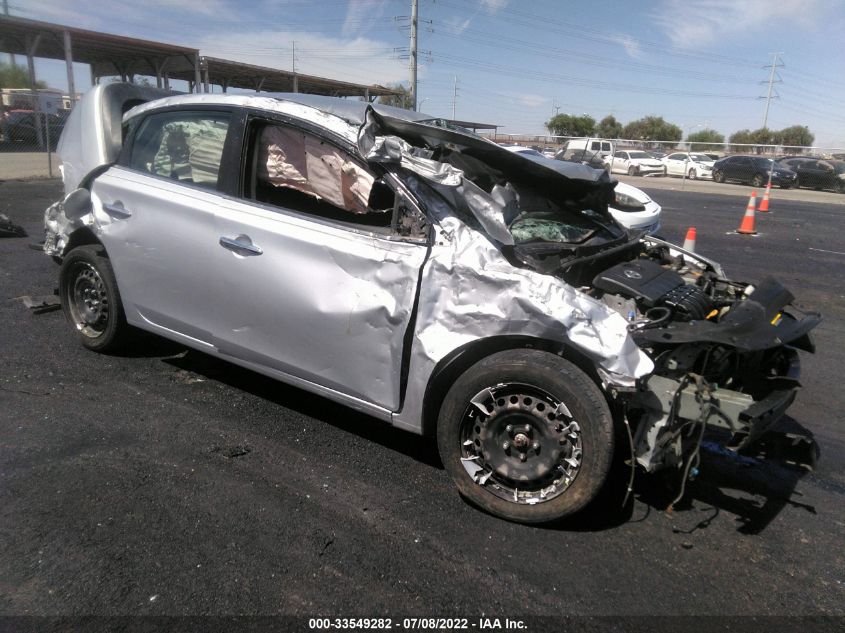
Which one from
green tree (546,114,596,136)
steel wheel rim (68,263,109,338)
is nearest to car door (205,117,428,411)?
steel wheel rim (68,263,109,338)

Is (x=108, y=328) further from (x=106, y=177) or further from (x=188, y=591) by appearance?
(x=188, y=591)

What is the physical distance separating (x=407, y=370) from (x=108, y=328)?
2643mm

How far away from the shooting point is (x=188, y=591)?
2508mm

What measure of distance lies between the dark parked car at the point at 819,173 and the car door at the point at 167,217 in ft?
94.9

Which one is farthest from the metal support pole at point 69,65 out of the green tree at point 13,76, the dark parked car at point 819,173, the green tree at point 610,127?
the green tree at point 610,127

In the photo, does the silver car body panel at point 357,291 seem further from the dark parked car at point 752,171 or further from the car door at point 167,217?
the dark parked car at point 752,171

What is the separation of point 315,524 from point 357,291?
3.75 feet

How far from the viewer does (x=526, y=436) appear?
2961 millimetres

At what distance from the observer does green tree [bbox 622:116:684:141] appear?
7644cm

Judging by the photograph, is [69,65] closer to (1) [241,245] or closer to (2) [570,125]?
(1) [241,245]

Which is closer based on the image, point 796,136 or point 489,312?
point 489,312

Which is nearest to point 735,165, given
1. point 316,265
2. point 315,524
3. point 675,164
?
point 675,164

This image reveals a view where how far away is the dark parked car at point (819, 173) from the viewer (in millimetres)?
26172

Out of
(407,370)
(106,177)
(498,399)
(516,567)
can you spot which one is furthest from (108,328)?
(516,567)
